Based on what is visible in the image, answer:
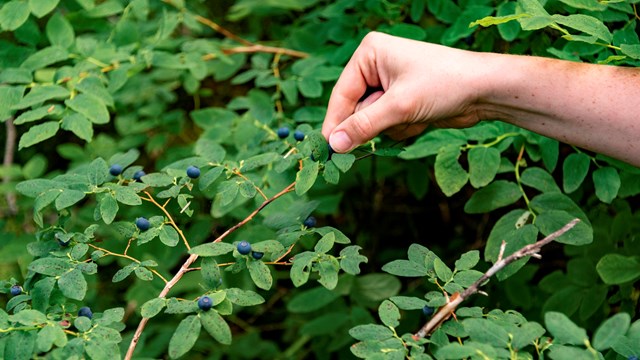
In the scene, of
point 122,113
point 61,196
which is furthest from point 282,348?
point 61,196

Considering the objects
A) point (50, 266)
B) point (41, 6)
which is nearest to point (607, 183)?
point (50, 266)

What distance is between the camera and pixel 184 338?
1.19 m

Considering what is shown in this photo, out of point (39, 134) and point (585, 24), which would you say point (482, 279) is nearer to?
point (585, 24)

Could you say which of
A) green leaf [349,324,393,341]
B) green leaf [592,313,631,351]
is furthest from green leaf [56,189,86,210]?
green leaf [592,313,631,351]

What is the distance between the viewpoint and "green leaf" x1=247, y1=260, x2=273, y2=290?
1.31 metres

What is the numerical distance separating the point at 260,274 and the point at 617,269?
0.92 metres

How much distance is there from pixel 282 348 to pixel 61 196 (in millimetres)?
1714

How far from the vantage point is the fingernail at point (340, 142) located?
1.45 meters

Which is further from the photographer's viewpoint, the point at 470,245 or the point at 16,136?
the point at 16,136

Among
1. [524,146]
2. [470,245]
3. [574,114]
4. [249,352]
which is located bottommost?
[249,352]

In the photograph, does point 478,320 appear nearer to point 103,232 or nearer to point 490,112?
point 490,112

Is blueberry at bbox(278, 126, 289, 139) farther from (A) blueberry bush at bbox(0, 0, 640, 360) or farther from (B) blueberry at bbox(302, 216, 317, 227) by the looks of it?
(B) blueberry at bbox(302, 216, 317, 227)

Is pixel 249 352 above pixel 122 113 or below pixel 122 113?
below

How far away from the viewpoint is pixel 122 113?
2.73m
